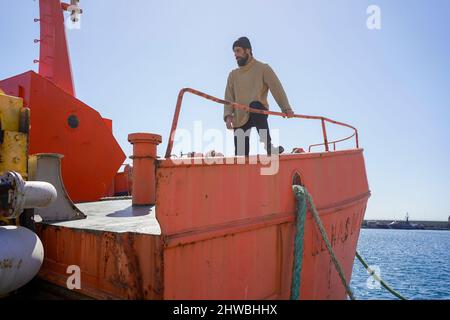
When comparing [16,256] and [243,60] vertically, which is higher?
[243,60]

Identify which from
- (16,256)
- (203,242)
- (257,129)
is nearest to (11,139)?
(16,256)

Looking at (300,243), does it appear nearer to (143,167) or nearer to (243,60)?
(243,60)

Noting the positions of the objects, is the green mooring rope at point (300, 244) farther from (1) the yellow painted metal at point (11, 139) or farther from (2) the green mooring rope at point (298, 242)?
(1) the yellow painted metal at point (11, 139)

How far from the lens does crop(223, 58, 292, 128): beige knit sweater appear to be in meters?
4.20

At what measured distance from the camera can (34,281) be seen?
3.18 metres

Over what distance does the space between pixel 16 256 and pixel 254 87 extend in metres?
3.27

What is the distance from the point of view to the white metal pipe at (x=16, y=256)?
6.81ft

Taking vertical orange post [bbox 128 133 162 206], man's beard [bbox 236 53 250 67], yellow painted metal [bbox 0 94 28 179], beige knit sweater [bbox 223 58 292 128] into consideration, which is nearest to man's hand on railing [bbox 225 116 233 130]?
beige knit sweater [bbox 223 58 292 128]

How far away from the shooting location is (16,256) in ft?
6.98

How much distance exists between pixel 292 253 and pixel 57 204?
2.71 meters

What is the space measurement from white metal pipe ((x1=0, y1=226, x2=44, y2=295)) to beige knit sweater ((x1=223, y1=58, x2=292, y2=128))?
2.80 meters
